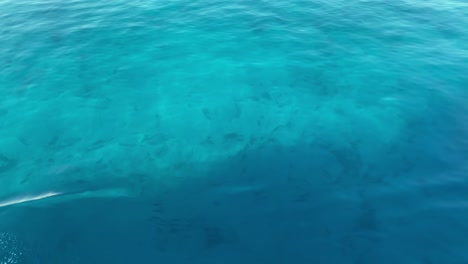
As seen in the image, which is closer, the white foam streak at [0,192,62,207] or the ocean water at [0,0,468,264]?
the ocean water at [0,0,468,264]

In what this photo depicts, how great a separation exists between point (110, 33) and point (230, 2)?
9.64 meters

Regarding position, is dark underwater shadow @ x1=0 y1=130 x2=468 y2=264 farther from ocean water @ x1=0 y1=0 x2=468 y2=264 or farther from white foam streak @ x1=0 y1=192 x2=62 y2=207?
white foam streak @ x1=0 y1=192 x2=62 y2=207

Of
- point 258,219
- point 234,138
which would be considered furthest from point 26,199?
point 258,219

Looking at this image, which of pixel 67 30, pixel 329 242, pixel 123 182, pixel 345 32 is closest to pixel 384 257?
pixel 329 242

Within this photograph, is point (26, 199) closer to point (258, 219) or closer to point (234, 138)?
point (234, 138)

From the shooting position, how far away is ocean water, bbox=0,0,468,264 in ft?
42.4

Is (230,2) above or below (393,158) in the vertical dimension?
above

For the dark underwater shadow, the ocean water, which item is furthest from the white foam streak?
the dark underwater shadow

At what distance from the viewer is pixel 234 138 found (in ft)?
55.0

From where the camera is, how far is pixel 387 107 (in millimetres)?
18562

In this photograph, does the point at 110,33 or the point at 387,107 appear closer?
the point at 387,107

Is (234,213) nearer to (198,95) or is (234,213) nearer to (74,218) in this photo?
(74,218)

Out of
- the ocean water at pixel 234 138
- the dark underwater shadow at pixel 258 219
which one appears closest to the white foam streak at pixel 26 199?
the ocean water at pixel 234 138

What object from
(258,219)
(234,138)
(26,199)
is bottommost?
(258,219)
